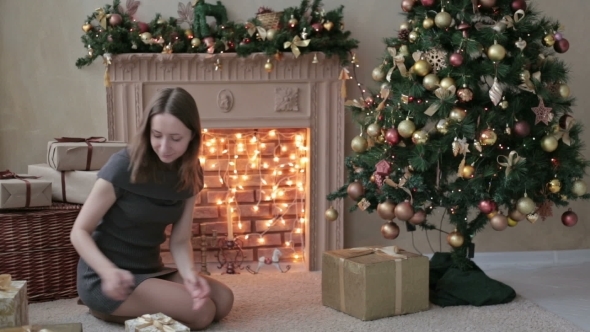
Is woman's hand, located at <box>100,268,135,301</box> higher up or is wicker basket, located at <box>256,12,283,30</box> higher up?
wicker basket, located at <box>256,12,283,30</box>

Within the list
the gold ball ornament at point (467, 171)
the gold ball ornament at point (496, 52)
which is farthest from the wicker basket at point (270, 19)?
the gold ball ornament at point (467, 171)

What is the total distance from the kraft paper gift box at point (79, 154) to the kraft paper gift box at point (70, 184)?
0.03m

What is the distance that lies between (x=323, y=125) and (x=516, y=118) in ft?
3.36

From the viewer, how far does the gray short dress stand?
2.73 meters

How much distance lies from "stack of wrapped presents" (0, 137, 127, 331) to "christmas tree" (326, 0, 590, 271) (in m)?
1.19

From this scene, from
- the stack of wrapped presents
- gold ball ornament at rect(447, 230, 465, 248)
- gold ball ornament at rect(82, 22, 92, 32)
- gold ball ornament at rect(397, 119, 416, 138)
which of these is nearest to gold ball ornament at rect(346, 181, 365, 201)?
gold ball ornament at rect(397, 119, 416, 138)

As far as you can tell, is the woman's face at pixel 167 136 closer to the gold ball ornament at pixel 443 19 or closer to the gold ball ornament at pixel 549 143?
the gold ball ornament at pixel 443 19

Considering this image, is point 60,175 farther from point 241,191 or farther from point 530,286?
point 530,286

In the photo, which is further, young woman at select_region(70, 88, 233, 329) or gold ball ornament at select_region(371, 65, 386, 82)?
gold ball ornament at select_region(371, 65, 386, 82)

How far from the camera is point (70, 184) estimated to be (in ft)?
10.4

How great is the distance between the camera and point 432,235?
3980 mm

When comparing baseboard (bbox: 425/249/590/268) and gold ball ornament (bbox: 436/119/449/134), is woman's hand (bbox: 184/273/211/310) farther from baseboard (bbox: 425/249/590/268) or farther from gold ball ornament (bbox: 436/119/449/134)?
baseboard (bbox: 425/249/590/268)

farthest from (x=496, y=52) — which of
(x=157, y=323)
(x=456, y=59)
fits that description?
(x=157, y=323)

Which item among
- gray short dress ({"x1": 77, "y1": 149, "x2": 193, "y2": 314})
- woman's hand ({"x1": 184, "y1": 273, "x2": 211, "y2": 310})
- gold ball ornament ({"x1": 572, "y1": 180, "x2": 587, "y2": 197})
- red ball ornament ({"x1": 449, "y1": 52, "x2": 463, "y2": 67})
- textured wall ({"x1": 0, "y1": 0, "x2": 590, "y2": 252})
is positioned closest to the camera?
woman's hand ({"x1": 184, "y1": 273, "x2": 211, "y2": 310})
